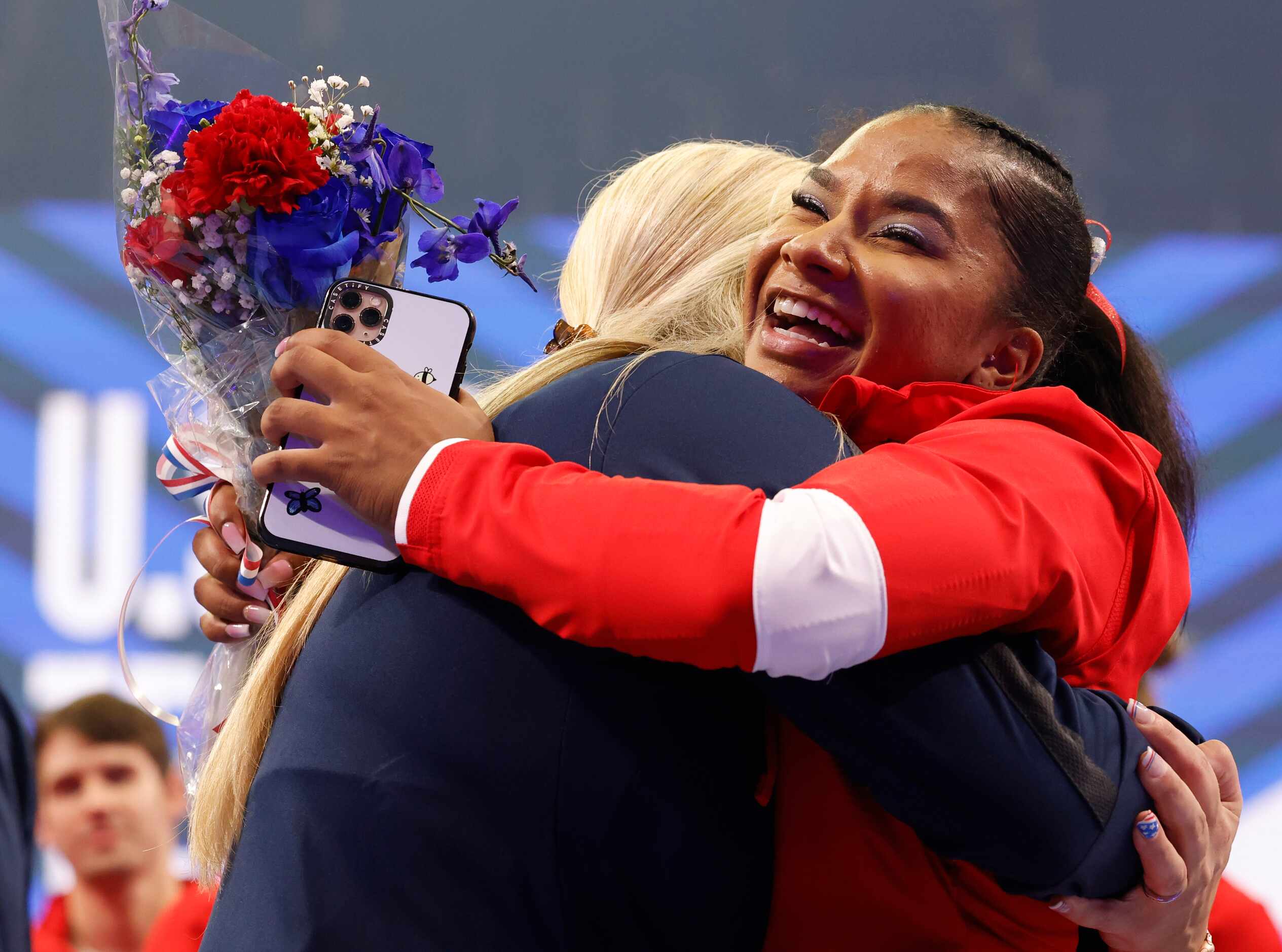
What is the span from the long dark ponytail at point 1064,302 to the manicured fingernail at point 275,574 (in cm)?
A: 84

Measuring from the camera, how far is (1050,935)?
111cm

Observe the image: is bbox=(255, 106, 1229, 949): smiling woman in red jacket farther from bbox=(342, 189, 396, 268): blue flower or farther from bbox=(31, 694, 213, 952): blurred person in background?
bbox=(31, 694, 213, 952): blurred person in background

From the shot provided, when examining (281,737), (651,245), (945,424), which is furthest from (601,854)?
(651,245)

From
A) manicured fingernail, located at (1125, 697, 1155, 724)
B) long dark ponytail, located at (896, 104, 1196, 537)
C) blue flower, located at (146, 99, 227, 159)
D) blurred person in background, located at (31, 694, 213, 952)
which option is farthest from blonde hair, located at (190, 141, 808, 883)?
blurred person in background, located at (31, 694, 213, 952)

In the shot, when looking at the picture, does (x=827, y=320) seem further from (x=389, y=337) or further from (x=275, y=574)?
(x=275, y=574)

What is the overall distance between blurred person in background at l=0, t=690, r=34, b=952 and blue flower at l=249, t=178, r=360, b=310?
79 cm

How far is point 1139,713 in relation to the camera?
3.51 feet

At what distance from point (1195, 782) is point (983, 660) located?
1.03ft

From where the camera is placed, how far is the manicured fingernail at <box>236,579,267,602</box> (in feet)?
4.71

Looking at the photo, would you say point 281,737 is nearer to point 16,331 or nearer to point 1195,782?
point 1195,782

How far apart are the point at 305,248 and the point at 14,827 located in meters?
0.88

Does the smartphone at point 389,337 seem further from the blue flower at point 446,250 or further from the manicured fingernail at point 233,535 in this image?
the manicured fingernail at point 233,535

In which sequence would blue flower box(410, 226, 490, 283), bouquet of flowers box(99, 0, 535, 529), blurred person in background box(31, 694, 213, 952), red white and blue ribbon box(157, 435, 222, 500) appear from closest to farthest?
bouquet of flowers box(99, 0, 535, 529) < blue flower box(410, 226, 490, 283) < red white and blue ribbon box(157, 435, 222, 500) < blurred person in background box(31, 694, 213, 952)

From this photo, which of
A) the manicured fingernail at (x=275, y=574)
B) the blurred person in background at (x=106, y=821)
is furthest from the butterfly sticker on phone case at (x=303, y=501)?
the blurred person in background at (x=106, y=821)
